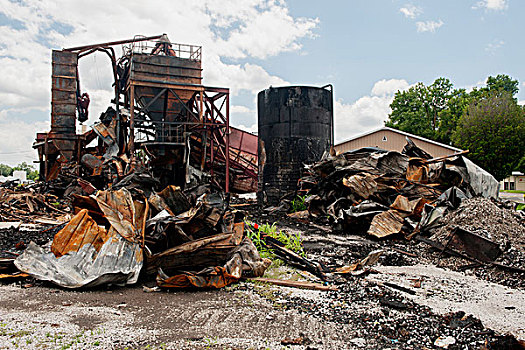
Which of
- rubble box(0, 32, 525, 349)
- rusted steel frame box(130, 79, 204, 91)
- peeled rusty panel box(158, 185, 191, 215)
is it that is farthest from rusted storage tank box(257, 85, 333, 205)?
peeled rusty panel box(158, 185, 191, 215)

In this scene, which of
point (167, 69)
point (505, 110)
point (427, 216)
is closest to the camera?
point (427, 216)

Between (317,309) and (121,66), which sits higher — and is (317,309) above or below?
below

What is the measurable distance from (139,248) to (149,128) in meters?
12.8

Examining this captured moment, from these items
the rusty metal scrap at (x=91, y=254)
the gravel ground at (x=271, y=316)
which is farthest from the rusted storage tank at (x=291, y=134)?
the rusty metal scrap at (x=91, y=254)

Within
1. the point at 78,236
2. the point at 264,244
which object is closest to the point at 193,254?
the point at 78,236

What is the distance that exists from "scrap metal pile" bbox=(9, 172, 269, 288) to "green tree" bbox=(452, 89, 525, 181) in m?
26.2

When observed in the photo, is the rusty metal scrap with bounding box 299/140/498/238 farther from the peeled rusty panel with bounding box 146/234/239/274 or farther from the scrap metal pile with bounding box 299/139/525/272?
the peeled rusty panel with bounding box 146/234/239/274

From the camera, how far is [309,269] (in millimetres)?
4379

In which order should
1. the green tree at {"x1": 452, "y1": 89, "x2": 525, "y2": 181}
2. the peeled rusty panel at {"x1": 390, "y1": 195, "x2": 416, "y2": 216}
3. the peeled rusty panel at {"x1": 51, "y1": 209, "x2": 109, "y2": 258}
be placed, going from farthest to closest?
1. the green tree at {"x1": 452, "y1": 89, "x2": 525, "y2": 181}
2. the peeled rusty panel at {"x1": 390, "y1": 195, "x2": 416, "y2": 216}
3. the peeled rusty panel at {"x1": 51, "y1": 209, "x2": 109, "y2": 258}

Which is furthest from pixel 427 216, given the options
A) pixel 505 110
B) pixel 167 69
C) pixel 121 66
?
pixel 505 110

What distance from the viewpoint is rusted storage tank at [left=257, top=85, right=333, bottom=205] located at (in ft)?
40.1

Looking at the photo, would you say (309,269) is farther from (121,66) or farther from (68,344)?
(121,66)

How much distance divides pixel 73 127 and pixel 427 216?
1653 cm

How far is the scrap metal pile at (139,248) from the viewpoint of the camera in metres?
3.50
